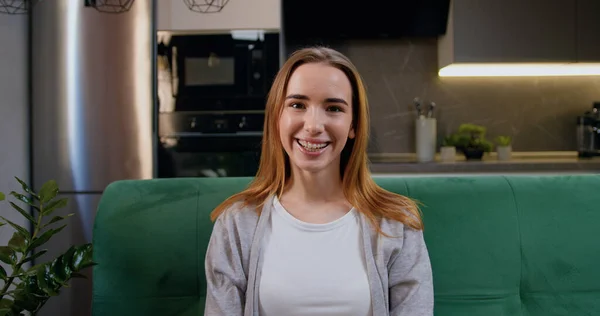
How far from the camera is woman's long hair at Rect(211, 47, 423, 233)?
133 cm

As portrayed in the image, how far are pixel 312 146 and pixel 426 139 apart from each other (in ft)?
7.64

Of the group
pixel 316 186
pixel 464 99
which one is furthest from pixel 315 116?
pixel 464 99

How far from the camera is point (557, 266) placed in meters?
1.43

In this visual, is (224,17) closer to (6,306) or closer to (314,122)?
(314,122)

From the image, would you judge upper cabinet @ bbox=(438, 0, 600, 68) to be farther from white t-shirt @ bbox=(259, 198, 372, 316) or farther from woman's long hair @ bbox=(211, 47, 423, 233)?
white t-shirt @ bbox=(259, 198, 372, 316)

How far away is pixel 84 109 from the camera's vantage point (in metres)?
3.06

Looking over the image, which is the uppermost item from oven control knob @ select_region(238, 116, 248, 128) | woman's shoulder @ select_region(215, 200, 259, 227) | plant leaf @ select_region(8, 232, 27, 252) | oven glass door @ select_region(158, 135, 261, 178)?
oven control knob @ select_region(238, 116, 248, 128)

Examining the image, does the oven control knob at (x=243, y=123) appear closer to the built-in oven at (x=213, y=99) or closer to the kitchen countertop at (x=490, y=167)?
the built-in oven at (x=213, y=99)

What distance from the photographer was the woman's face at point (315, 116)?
1.29 meters

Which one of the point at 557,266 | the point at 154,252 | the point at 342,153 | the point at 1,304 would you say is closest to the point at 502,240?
the point at 557,266

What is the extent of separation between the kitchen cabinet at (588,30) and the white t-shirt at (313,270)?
2.53m

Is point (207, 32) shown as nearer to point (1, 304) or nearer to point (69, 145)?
point (69, 145)

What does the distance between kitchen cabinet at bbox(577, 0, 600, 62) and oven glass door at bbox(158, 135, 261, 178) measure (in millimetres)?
1852

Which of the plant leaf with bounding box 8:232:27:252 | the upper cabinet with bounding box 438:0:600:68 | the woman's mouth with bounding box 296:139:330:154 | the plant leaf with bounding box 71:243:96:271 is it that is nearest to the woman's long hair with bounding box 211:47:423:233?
the woman's mouth with bounding box 296:139:330:154
